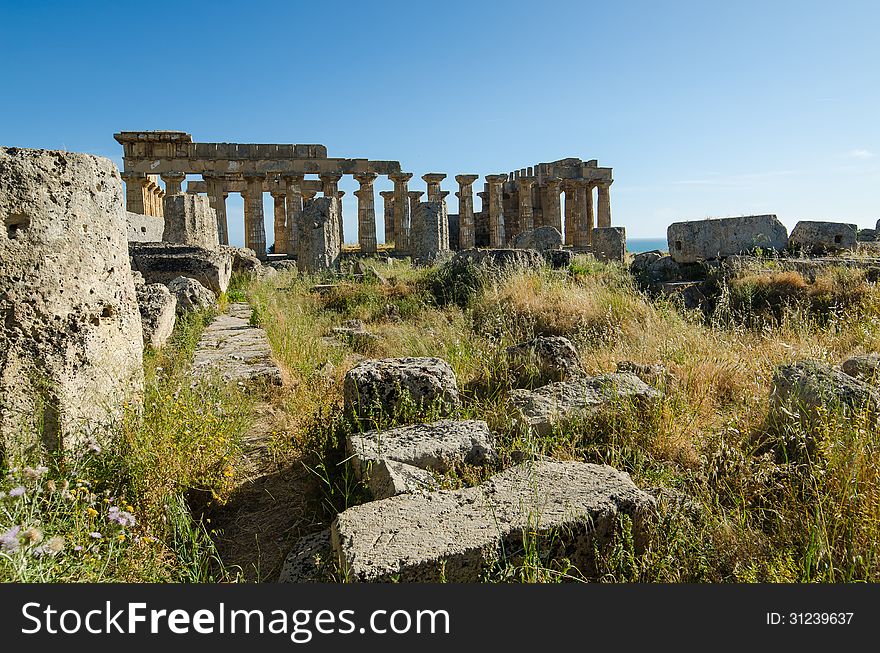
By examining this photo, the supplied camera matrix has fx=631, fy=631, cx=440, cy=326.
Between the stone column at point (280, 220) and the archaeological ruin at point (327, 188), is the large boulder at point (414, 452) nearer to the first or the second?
the archaeological ruin at point (327, 188)

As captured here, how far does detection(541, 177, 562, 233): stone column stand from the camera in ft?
112

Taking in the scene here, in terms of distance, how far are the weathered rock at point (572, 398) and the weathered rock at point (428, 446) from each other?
0.50 metres

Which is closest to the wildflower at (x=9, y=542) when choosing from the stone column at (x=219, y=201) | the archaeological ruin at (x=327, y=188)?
the archaeological ruin at (x=327, y=188)

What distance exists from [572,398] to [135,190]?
A: 3004cm

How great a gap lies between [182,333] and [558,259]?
9012mm

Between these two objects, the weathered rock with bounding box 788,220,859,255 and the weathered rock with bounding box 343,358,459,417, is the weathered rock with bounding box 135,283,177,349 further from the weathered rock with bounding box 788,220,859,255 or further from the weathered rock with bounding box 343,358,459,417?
the weathered rock with bounding box 788,220,859,255

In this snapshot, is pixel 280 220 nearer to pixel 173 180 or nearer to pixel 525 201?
pixel 173 180

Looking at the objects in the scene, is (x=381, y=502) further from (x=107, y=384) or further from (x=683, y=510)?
(x=107, y=384)

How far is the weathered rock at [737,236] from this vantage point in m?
12.9

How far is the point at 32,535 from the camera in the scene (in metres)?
2.22

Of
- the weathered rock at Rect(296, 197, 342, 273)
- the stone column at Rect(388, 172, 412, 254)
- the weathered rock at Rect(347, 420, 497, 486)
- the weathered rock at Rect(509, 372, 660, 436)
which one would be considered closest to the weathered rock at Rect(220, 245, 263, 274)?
the weathered rock at Rect(296, 197, 342, 273)

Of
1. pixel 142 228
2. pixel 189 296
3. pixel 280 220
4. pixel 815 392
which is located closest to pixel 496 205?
pixel 280 220

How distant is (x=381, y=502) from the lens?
2830mm

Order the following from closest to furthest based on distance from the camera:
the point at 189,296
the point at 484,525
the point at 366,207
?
1. the point at 484,525
2. the point at 189,296
3. the point at 366,207
